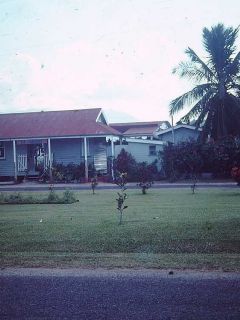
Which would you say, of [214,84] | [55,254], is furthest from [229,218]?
[214,84]

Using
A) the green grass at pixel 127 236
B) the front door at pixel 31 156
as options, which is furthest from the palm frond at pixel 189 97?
the green grass at pixel 127 236

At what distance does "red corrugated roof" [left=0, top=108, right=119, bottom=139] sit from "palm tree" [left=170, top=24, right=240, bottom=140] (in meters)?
6.31

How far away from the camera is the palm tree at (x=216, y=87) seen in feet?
95.9

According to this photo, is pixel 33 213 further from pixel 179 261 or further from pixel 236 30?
pixel 236 30

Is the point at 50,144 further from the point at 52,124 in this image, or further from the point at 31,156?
the point at 31,156

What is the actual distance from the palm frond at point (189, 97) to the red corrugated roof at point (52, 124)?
4.96 m

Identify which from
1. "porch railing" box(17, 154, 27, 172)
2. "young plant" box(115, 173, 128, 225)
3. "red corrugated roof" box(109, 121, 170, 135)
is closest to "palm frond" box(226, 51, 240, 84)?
"red corrugated roof" box(109, 121, 170, 135)

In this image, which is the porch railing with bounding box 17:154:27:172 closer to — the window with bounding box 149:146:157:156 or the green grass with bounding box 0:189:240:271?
the window with bounding box 149:146:157:156

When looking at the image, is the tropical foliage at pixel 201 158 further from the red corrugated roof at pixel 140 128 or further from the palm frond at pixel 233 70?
the red corrugated roof at pixel 140 128

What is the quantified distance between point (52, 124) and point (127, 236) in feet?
81.4

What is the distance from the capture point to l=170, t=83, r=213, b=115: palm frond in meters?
29.5

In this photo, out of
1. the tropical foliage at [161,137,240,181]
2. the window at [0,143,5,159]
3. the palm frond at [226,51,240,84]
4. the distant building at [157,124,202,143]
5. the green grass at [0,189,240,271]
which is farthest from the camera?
the distant building at [157,124,202,143]

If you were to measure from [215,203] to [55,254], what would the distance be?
26.8 ft

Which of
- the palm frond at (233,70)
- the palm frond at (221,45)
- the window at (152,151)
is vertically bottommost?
the window at (152,151)
